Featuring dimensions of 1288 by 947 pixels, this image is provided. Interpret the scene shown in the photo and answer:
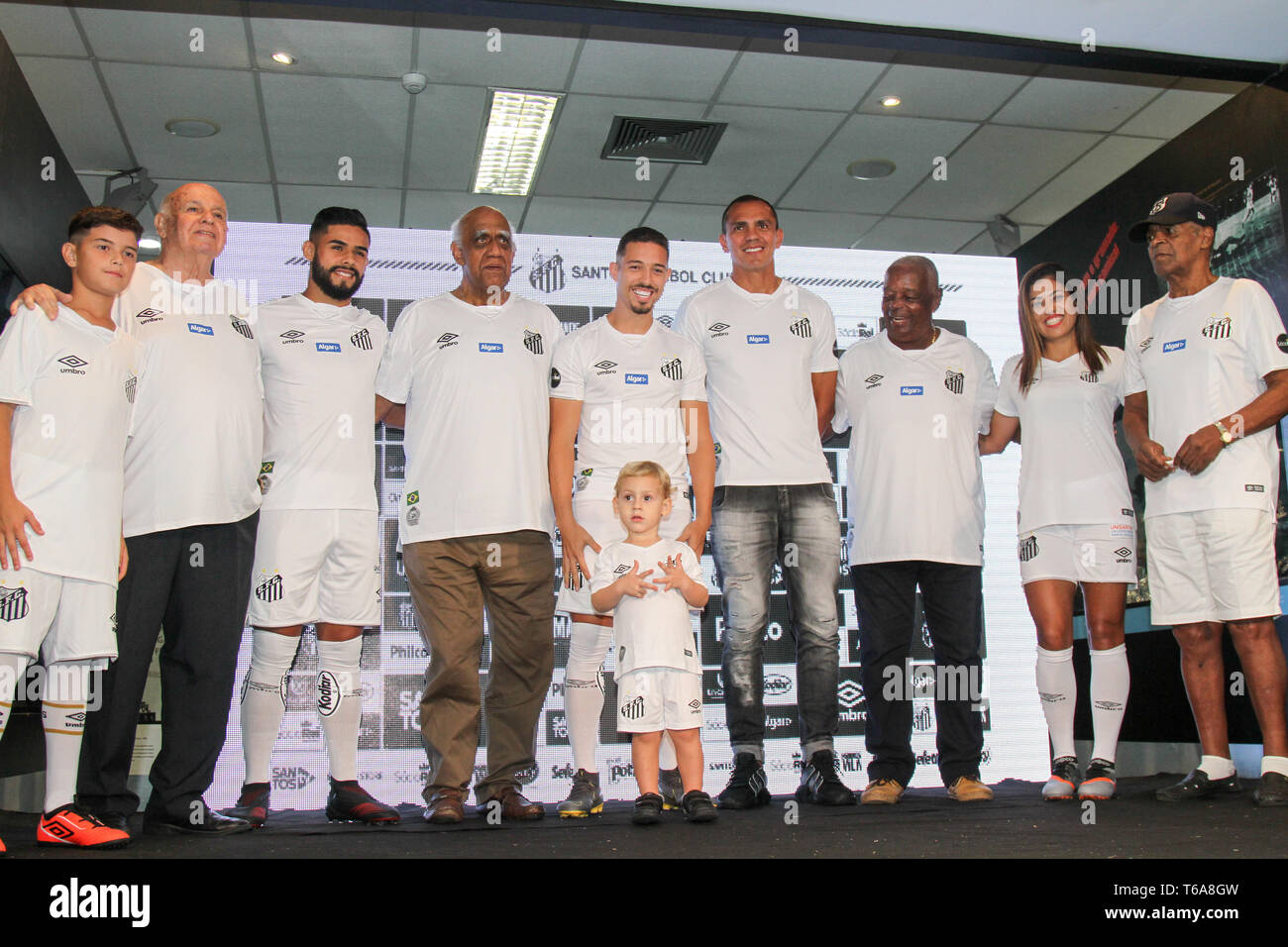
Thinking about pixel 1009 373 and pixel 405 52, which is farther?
pixel 405 52

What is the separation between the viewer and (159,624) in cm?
274

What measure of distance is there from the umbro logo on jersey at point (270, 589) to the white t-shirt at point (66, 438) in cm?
48

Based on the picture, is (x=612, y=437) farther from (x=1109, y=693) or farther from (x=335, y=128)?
(x=335, y=128)

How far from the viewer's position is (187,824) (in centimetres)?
264

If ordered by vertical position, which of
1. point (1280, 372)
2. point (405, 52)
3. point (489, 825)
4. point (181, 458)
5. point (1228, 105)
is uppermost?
point (405, 52)

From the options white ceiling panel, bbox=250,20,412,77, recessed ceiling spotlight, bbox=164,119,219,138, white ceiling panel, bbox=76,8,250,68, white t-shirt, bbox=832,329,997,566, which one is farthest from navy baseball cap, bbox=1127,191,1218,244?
recessed ceiling spotlight, bbox=164,119,219,138

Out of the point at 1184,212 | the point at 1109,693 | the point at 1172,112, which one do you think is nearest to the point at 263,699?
the point at 1109,693

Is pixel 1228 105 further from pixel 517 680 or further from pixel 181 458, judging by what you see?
pixel 181 458

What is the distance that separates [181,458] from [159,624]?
426 millimetres

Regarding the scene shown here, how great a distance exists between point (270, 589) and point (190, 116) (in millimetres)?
3450

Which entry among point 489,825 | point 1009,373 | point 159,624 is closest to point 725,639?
point 489,825

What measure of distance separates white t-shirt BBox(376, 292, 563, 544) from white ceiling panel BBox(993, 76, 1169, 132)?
3425 millimetres
